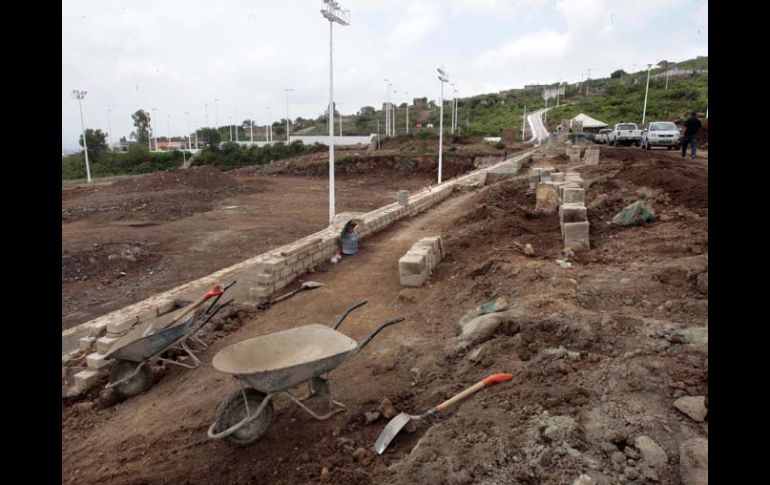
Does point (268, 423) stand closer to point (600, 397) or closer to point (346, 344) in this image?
point (346, 344)

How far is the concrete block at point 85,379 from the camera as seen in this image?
511cm

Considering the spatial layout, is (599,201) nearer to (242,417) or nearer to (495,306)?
(495,306)

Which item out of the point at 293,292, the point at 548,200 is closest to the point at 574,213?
the point at 548,200

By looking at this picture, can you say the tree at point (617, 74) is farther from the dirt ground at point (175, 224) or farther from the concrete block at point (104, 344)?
the concrete block at point (104, 344)

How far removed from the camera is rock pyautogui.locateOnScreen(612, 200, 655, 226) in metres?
7.67

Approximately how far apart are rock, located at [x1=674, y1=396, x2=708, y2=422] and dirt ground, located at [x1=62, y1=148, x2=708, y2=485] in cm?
5

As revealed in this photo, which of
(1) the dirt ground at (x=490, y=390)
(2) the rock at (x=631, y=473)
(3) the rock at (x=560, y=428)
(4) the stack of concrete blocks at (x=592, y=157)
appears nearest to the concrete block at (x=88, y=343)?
(1) the dirt ground at (x=490, y=390)

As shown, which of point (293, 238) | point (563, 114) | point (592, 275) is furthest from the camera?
point (563, 114)

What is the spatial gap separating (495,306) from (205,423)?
127 inches

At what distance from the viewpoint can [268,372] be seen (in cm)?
326
